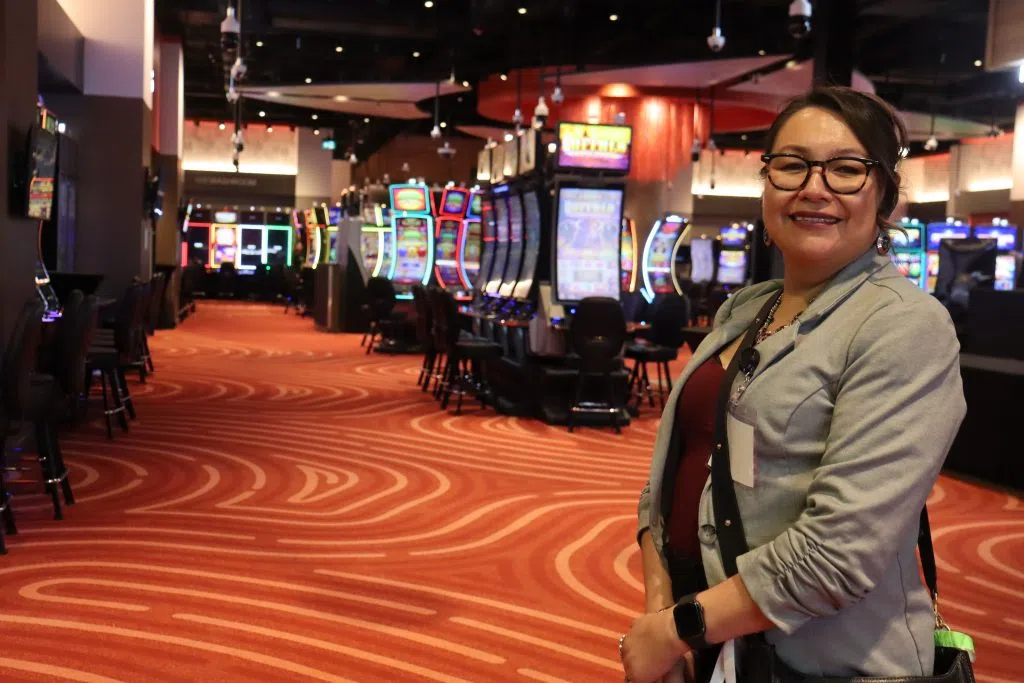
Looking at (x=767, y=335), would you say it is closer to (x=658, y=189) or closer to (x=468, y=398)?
(x=468, y=398)

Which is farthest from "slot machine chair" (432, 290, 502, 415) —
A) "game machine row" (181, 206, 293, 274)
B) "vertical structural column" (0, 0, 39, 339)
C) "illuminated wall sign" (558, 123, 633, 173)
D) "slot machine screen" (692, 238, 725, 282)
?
"game machine row" (181, 206, 293, 274)

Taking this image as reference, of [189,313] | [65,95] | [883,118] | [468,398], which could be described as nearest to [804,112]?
[883,118]

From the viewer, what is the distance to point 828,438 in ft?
3.62

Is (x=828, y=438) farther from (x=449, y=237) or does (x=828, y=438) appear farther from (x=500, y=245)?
(x=449, y=237)

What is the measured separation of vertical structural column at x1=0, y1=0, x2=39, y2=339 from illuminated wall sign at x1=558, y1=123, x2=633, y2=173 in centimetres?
320

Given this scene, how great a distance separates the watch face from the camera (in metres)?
1.14

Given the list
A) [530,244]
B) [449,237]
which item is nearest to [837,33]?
[530,244]

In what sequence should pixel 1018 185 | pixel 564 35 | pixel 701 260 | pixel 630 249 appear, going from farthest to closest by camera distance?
pixel 701 260, pixel 630 249, pixel 564 35, pixel 1018 185

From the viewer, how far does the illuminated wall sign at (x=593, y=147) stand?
7223 millimetres

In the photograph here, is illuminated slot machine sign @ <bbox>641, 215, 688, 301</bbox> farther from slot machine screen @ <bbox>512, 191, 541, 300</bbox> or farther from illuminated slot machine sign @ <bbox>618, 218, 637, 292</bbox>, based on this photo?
slot machine screen @ <bbox>512, 191, 541, 300</bbox>

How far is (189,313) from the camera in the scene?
17000mm

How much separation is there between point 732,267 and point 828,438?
17780mm

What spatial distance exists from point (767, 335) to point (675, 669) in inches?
15.5

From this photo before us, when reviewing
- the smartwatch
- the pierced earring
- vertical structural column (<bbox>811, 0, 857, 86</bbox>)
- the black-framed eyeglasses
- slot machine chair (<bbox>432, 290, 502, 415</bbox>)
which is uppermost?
vertical structural column (<bbox>811, 0, 857, 86</bbox>)
